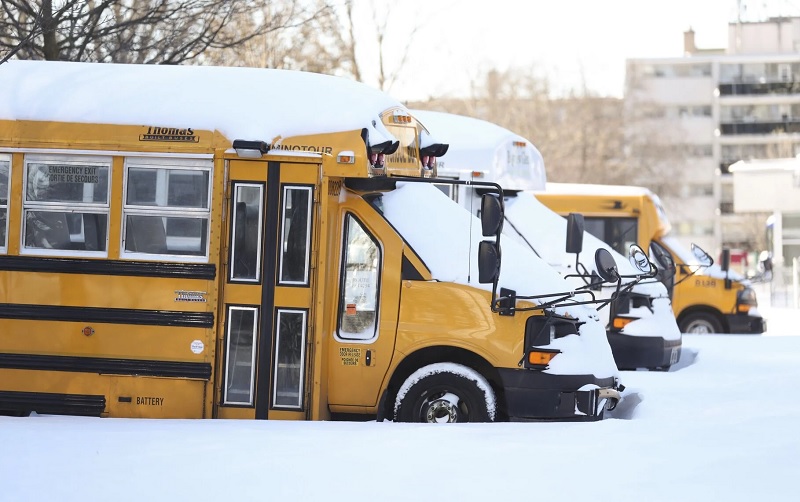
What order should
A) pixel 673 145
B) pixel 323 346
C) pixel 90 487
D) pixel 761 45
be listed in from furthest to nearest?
pixel 761 45, pixel 673 145, pixel 323 346, pixel 90 487

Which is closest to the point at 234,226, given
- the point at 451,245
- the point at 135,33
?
the point at 451,245

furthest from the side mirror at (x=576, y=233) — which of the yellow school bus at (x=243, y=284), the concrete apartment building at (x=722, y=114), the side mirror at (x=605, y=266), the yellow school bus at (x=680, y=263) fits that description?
the concrete apartment building at (x=722, y=114)

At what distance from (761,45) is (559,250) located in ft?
254

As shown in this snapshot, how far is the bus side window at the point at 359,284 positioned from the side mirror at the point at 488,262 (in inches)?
34.8

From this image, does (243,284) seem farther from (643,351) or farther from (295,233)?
(643,351)

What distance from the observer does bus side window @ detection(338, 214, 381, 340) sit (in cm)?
888

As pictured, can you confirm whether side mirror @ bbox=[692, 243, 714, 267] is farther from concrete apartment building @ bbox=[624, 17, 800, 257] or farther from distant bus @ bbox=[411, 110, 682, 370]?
concrete apartment building @ bbox=[624, 17, 800, 257]

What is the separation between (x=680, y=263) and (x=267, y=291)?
1071 centimetres

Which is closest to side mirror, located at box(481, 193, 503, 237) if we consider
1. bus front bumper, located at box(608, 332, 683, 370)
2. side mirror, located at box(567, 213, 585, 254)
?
side mirror, located at box(567, 213, 585, 254)

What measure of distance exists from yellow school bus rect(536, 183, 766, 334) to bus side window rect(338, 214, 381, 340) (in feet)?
32.9

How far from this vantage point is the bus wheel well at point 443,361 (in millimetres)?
8852

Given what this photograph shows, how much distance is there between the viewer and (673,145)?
6034 cm

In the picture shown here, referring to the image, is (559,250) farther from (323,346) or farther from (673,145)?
(673,145)

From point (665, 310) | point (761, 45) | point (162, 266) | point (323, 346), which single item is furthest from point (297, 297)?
point (761, 45)
